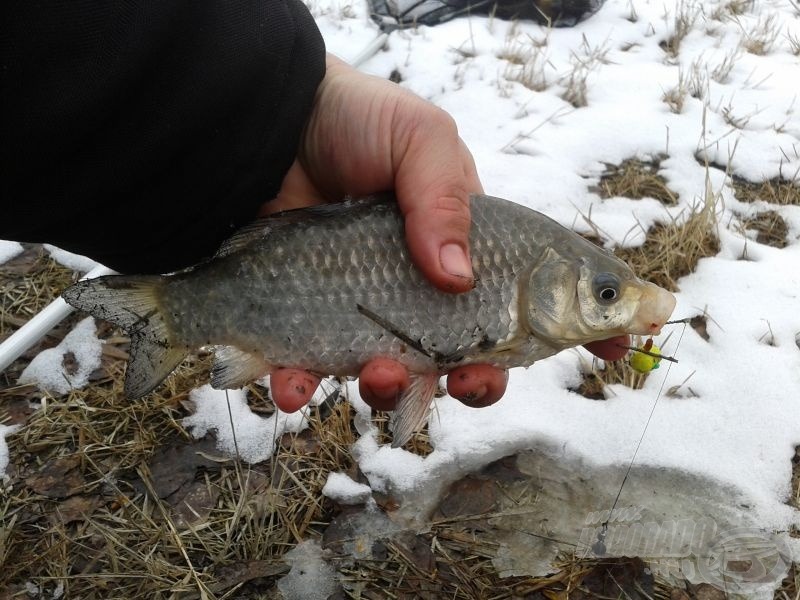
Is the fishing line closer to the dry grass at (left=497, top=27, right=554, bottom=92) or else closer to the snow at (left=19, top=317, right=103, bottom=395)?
the snow at (left=19, top=317, right=103, bottom=395)

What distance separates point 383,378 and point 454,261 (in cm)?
50

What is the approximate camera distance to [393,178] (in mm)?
2812

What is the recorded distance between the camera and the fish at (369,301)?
94.0 inches

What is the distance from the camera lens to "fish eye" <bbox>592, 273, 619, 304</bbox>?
2375 mm

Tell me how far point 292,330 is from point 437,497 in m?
1.14

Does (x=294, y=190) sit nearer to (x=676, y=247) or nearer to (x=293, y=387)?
(x=293, y=387)

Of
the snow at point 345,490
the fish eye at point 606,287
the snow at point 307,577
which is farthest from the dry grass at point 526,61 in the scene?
the snow at point 307,577

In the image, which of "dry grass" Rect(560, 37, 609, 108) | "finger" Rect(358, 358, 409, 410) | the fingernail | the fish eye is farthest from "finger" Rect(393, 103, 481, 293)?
"dry grass" Rect(560, 37, 609, 108)

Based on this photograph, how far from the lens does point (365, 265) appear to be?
7.84 feet

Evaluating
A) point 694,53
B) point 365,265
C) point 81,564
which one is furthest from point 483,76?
point 81,564

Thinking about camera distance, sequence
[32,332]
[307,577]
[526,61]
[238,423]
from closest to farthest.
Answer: [307,577]
[238,423]
[32,332]
[526,61]

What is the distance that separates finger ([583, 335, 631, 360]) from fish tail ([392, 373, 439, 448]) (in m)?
0.74

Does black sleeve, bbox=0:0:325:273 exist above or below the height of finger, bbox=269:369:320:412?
above

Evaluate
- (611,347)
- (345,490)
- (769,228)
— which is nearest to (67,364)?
(345,490)
